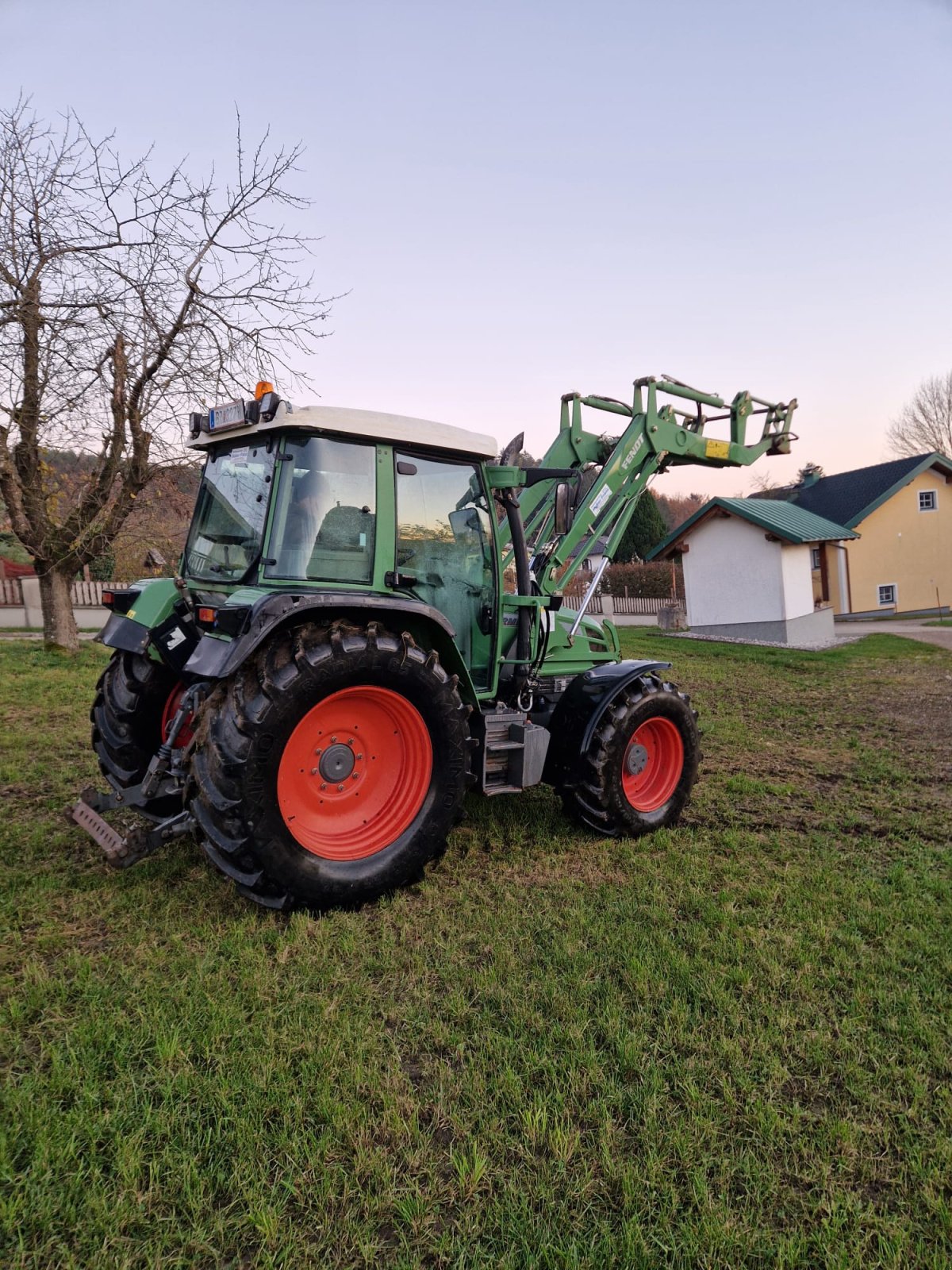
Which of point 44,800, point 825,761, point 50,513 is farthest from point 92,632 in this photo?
point 825,761

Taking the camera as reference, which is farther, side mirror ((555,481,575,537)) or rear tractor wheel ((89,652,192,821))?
side mirror ((555,481,575,537))

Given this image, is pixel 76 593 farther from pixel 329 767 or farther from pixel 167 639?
pixel 329 767

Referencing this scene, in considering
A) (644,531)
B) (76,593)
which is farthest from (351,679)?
(644,531)

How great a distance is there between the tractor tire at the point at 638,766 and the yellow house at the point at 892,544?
21.9 metres

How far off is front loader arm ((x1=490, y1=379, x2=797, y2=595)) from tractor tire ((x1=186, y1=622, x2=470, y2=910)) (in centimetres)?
184

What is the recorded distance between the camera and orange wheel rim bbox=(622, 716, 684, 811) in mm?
4902

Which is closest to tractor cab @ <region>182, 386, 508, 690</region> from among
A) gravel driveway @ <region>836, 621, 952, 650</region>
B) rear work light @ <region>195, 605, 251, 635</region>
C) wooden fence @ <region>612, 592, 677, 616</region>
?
rear work light @ <region>195, 605, 251, 635</region>

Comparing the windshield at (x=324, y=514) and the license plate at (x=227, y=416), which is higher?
the license plate at (x=227, y=416)

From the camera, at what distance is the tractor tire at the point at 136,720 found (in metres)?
4.29

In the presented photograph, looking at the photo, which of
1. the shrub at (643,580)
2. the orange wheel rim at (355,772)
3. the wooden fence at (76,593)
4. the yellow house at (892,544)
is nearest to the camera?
the orange wheel rim at (355,772)

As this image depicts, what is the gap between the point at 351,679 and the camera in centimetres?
348

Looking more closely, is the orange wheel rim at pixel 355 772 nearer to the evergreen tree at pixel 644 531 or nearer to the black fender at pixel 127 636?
the black fender at pixel 127 636

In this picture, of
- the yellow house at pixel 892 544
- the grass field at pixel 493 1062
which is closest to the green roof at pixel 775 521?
the yellow house at pixel 892 544

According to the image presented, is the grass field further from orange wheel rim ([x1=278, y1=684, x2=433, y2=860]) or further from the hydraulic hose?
the hydraulic hose
